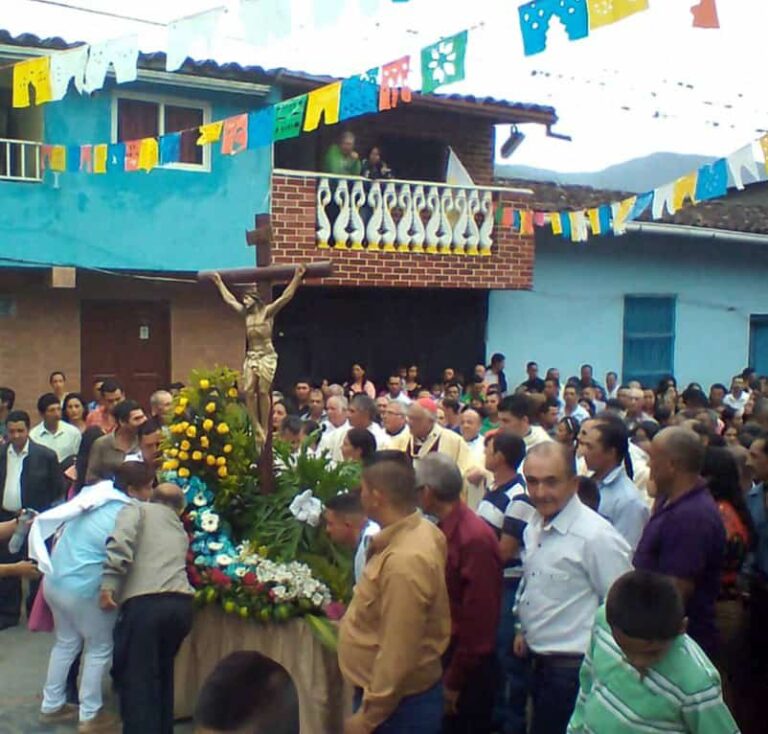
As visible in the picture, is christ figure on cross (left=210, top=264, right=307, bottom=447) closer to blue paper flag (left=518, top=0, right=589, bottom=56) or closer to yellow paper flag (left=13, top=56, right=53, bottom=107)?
blue paper flag (left=518, top=0, right=589, bottom=56)

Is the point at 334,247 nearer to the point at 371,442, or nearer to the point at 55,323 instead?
the point at 55,323

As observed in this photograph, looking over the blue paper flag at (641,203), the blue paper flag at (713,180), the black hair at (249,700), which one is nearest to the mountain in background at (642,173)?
the blue paper flag at (641,203)

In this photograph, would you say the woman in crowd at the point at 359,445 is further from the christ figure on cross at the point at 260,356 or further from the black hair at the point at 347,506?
the black hair at the point at 347,506

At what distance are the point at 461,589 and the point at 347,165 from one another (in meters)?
10.7

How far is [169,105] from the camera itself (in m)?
13.6

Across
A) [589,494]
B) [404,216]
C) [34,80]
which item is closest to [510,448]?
[589,494]

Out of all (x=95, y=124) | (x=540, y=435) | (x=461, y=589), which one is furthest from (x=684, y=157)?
(x=461, y=589)

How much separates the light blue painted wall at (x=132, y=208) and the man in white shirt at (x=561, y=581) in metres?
9.34

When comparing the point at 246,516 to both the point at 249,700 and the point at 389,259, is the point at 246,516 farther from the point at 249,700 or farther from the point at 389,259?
the point at 389,259

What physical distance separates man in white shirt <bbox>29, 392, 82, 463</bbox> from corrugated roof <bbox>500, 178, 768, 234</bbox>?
9.64 meters

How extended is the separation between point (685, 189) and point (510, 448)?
6.33 metres

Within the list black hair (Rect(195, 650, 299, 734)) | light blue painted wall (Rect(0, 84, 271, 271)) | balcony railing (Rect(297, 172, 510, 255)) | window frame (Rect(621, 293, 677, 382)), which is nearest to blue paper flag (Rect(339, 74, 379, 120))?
light blue painted wall (Rect(0, 84, 271, 271))

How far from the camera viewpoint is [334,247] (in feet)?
46.8

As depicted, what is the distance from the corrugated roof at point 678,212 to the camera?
701 inches
